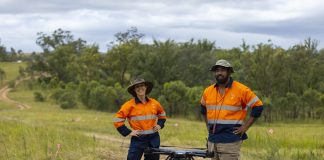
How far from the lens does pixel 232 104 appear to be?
6.01 metres

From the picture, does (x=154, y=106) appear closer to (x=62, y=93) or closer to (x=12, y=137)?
(x=12, y=137)

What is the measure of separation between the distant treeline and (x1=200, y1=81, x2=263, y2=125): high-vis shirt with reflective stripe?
103 ft

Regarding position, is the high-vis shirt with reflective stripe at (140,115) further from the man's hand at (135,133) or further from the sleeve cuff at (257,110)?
the sleeve cuff at (257,110)

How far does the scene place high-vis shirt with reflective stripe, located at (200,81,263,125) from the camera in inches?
235

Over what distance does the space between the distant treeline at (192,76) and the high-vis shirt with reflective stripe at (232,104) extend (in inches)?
1237

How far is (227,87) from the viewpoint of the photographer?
6078 millimetres

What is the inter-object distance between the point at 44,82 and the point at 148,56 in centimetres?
1893

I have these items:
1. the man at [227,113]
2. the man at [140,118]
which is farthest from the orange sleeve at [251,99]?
the man at [140,118]

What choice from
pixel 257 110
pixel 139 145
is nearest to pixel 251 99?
pixel 257 110

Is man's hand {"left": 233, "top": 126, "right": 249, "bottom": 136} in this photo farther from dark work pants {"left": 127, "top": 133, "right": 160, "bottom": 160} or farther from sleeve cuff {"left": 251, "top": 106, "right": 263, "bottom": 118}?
dark work pants {"left": 127, "top": 133, "right": 160, "bottom": 160}

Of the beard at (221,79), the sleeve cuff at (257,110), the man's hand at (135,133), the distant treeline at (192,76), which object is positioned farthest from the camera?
the distant treeline at (192,76)

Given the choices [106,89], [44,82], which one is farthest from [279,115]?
[44,82]

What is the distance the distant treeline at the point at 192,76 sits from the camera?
1615 inches

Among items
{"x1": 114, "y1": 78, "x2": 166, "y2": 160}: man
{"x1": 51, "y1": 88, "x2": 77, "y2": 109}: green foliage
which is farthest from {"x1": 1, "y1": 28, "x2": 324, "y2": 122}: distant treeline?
{"x1": 114, "y1": 78, "x2": 166, "y2": 160}: man
